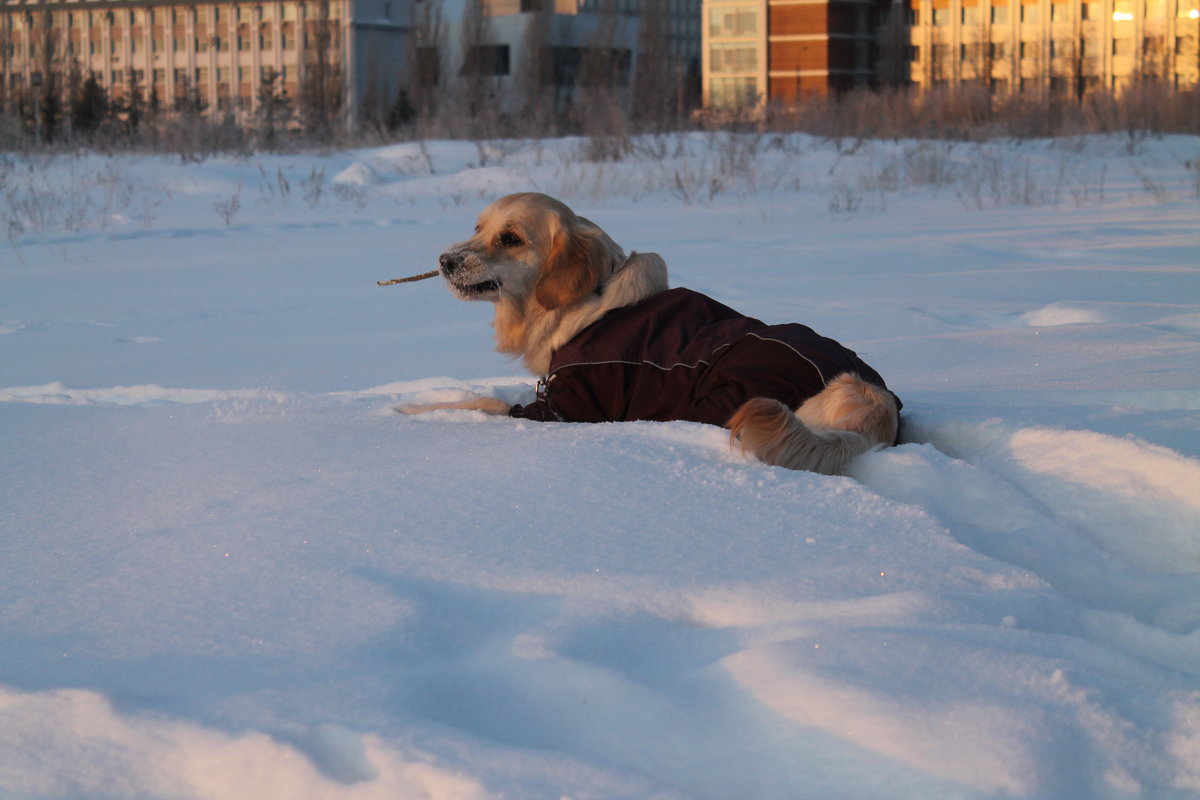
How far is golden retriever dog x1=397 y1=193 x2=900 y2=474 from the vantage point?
9.32 feet

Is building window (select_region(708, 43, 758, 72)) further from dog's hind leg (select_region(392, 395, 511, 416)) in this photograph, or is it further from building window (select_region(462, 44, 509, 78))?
dog's hind leg (select_region(392, 395, 511, 416))

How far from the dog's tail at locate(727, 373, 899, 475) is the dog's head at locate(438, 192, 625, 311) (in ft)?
3.08

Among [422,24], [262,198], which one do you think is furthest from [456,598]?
[422,24]

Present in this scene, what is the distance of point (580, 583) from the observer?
1.94m

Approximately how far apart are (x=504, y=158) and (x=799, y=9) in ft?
144

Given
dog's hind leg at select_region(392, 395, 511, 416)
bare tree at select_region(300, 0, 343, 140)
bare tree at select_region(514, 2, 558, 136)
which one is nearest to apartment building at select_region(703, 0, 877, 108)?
bare tree at select_region(514, 2, 558, 136)

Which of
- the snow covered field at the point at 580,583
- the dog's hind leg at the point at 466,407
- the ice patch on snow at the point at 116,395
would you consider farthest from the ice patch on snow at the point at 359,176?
the dog's hind leg at the point at 466,407

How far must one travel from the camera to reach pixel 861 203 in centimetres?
1082

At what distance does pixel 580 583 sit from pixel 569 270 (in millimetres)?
1773

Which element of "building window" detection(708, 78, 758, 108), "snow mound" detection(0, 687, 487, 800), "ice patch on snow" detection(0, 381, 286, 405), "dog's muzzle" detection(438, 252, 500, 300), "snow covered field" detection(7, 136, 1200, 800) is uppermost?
"building window" detection(708, 78, 758, 108)

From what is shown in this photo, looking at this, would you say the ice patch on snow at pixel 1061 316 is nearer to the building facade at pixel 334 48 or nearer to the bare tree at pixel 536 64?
the building facade at pixel 334 48

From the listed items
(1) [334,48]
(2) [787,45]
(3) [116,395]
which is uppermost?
(2) [787,45]

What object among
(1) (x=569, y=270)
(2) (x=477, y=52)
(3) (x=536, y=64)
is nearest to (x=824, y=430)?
(1) (x=569, y=270)

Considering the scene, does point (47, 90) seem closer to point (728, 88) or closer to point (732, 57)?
point (728, 88)
